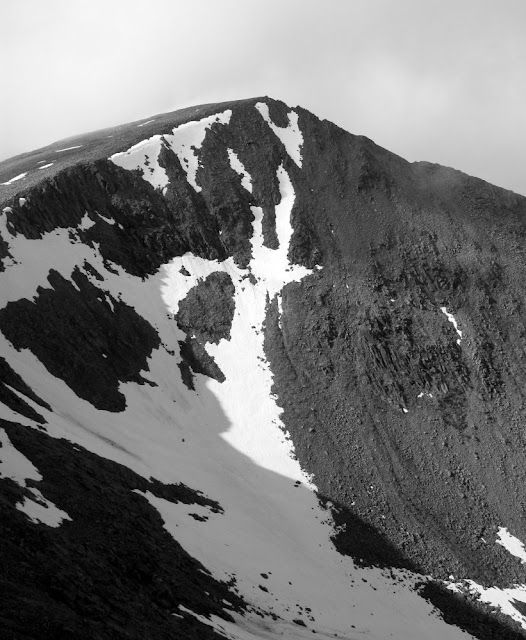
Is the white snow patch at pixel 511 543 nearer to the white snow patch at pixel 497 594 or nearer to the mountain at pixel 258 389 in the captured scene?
the mountain at pixel 258 389

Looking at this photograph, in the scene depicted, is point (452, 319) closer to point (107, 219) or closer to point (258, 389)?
point (258, 389)

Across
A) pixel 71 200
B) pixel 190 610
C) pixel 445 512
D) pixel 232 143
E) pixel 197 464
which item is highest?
pixel 232 143

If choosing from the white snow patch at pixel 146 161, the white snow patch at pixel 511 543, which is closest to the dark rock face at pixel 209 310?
the white snow patch at pixel 146 161

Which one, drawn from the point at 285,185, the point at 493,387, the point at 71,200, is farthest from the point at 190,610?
the point at 285,185

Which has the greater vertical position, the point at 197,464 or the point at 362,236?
the point at 362,236

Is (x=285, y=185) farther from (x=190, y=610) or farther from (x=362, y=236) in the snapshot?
(x=190, y=610)
